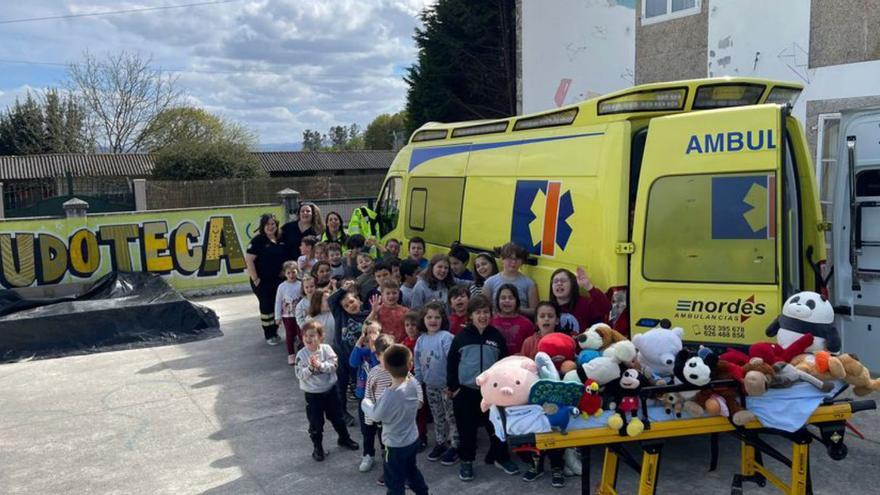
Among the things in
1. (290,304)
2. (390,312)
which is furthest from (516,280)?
(290,304)

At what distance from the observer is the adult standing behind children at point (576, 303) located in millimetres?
5422

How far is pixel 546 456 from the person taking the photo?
17.6 feet

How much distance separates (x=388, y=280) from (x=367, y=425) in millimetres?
1434

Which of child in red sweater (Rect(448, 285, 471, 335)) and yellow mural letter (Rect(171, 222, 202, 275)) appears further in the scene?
yellow mural letter (Rect(171, 222, 202, 275))

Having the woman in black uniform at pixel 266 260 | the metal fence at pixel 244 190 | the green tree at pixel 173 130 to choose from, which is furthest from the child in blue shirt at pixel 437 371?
A: the green tree at pixel 173 130

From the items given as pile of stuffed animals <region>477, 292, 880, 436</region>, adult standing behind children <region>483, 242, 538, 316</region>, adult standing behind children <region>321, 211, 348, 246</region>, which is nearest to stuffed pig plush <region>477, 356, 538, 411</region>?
pile of stuffed animals <region>477, 292, 880, 436</region>

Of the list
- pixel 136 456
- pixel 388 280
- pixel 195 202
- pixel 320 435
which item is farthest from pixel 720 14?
pixel 195 202

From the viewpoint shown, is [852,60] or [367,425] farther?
[852,60]

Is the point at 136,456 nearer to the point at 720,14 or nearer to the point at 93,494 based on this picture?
the point at 93,494

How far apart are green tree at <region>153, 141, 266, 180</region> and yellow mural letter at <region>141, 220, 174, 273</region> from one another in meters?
13.5

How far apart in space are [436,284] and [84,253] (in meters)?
8.96

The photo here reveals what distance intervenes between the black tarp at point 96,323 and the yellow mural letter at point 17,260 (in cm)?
89

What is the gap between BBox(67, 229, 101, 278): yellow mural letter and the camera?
12.8m

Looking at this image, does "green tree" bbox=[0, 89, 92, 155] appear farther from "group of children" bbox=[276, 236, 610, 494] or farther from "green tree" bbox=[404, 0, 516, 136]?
"group of children" bbox=[276, 236, 610, 494]
